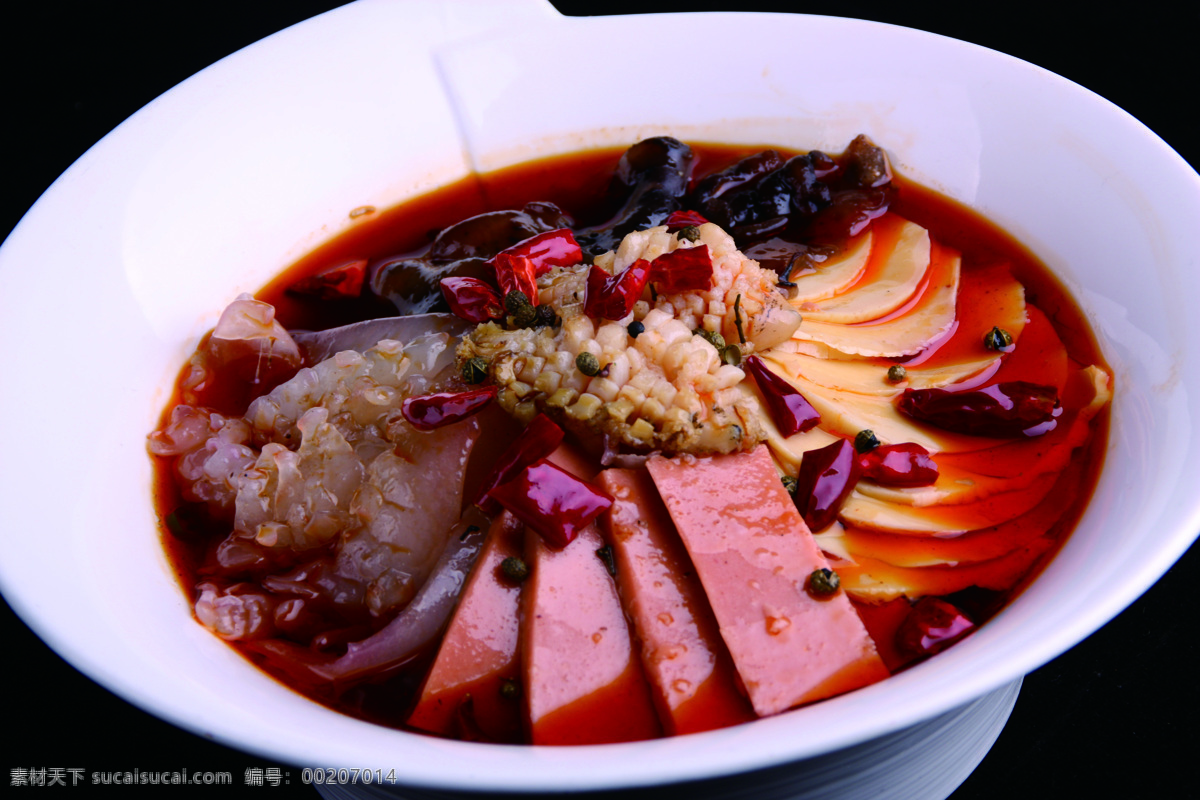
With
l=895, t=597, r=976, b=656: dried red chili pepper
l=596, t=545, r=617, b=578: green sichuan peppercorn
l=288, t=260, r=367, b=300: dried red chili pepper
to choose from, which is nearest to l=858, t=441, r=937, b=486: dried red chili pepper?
l=895, t=597, r=976, b=656: dried red chili pepper

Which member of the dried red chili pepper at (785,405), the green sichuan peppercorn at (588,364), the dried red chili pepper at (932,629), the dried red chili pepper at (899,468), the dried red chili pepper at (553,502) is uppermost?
the green sichuan peppercorn at (588,364)

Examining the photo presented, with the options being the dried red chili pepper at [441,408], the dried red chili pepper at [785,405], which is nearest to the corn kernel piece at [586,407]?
the dried red chili pepper at [441,408]

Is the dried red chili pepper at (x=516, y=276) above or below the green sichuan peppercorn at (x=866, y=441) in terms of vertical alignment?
above

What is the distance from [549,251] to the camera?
3002 mm

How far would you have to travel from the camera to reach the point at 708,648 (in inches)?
83.0

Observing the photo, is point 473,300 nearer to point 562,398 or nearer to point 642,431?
point 562,398

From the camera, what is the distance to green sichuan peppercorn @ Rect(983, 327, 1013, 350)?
287 cm

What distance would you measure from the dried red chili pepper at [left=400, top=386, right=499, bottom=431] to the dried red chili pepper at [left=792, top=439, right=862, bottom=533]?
0.91 m

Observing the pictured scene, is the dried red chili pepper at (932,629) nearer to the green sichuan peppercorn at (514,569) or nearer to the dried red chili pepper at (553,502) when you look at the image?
the dried red chili pepper at (553,502)

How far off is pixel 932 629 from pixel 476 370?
139cm

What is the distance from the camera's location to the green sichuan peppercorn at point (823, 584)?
2.09 m

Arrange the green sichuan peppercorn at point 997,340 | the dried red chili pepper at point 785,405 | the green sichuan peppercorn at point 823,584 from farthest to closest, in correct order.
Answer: the green sichuan peppercorn at point 997,340 → the dried red chili pepper at point 785,405 → the green sichuan peppercorn at point 823,584

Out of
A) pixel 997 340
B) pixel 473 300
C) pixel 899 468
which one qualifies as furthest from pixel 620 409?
pixel 997 340

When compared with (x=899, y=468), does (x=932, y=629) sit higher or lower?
lower
